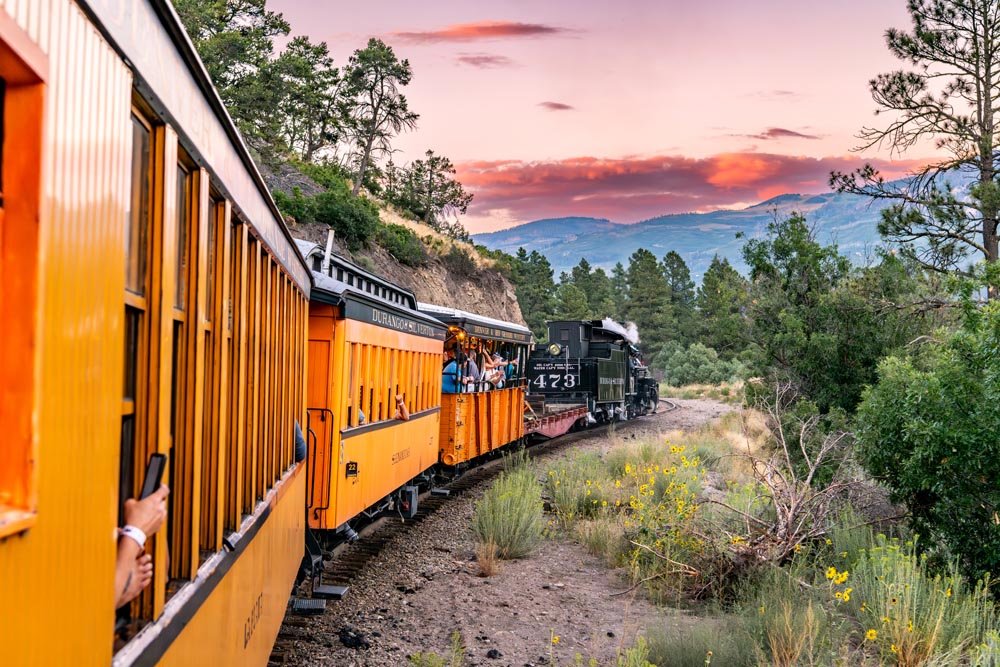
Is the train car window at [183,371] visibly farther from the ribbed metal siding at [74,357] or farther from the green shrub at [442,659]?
the green shrub at [442,659]

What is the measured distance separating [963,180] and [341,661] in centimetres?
1633

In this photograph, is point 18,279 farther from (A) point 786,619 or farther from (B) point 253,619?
(A) point 786,619

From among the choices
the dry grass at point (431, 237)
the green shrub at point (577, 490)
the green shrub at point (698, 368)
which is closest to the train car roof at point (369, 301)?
the green shrub at point (577, 490)

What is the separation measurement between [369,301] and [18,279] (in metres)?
7.35

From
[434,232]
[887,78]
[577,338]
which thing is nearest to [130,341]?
[887,78]

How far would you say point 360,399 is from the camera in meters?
8.88

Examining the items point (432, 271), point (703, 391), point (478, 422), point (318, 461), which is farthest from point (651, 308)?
point (318, 461)

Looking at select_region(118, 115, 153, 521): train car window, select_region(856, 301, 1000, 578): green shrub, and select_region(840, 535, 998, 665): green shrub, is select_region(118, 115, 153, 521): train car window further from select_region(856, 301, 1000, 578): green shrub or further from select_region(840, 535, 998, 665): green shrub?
select_region(856, 301, 1000, 578): green shrub

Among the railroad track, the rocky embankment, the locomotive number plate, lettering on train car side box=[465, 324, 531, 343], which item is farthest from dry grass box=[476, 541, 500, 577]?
the rocky embankment

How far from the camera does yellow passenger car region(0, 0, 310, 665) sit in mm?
1477

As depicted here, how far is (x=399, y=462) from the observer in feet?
36.8

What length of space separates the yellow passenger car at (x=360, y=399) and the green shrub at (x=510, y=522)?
109 cm

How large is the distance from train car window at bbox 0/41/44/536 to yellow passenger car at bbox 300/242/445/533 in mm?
6272

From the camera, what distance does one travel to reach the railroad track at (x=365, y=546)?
296 inches
